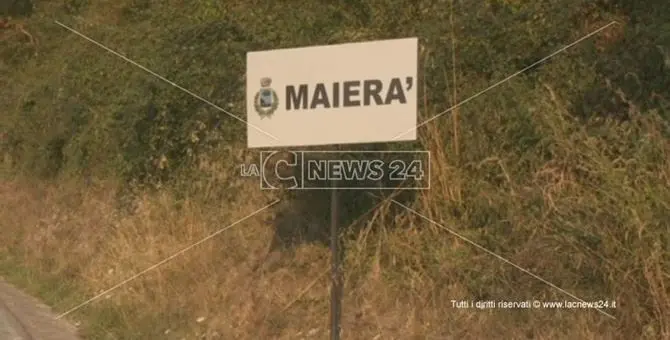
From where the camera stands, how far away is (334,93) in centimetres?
577

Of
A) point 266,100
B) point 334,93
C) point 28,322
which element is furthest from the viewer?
point 28,322

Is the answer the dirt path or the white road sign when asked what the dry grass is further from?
the white road sign

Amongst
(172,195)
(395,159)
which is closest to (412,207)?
(395,159)

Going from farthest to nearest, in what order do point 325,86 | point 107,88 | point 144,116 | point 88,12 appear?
point 88,12
point 107,88
point 144,116
point 325,86

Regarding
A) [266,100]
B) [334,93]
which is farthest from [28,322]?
[334,93]

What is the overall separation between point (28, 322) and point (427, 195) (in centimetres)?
403

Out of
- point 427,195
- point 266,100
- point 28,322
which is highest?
point 266,100

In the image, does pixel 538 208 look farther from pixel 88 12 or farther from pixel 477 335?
pixel 88 12

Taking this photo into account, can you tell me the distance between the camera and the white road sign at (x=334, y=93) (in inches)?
220

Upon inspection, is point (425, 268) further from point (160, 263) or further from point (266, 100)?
point (160, 263)

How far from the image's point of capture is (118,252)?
9562 mm

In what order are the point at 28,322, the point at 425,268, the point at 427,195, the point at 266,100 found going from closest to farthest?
1. the point at 266,100
2. the point at 425,268
3. the point at 427,195
4. the point at 28,322

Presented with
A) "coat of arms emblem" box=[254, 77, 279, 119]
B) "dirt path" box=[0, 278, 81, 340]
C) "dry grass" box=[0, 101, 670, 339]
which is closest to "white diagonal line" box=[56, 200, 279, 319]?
"dry grass" box=[0, 101, 670, 339]

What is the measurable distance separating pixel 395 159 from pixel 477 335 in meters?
1.95
